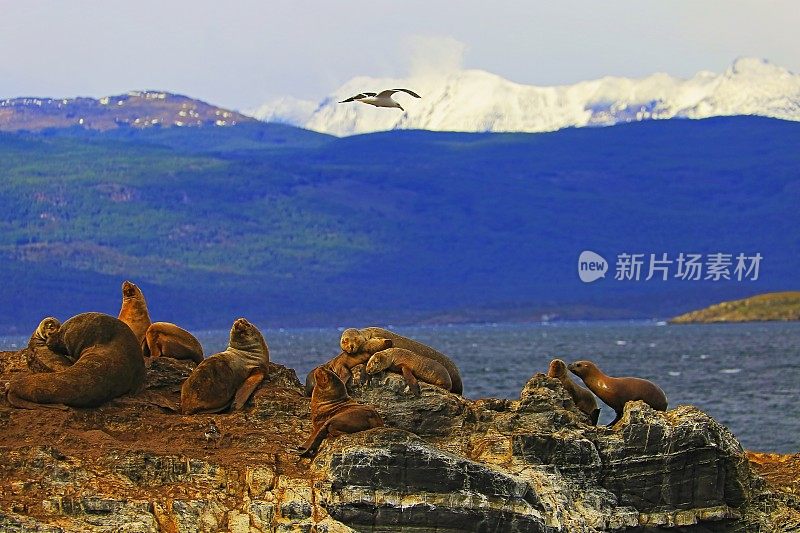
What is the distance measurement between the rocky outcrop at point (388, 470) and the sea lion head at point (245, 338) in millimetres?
595

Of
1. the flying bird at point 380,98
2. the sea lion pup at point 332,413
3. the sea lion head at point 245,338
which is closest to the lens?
the sea lion pup at point 332,413

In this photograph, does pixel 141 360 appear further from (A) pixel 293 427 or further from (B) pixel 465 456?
(B) pixel 465 456

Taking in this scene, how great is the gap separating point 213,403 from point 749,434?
25.4m

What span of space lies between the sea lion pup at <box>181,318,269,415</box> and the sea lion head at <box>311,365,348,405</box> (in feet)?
4.49

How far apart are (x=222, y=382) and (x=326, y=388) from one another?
1.71m

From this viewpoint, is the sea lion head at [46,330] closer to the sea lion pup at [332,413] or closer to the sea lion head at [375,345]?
the sea lion pup at [332,413]

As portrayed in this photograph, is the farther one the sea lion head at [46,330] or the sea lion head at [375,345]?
the sea lion head at [375,345]

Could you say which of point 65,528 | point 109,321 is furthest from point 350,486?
point 109,321

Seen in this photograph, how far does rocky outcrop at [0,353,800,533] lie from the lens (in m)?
16.3

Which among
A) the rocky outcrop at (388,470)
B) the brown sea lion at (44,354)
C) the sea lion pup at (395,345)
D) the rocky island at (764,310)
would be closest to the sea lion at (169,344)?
the rocky outcrop at (388,470)

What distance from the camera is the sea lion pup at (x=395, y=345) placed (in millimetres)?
19703

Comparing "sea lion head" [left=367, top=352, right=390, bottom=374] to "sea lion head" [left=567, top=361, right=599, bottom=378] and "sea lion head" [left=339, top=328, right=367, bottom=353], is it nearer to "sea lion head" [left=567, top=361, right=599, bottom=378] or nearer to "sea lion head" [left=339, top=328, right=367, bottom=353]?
"sea lion head" [left=339, top=328, right=367, bottom=353]

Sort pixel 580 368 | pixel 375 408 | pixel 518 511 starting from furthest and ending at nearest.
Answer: pixel 580 368, pixel 375 408, pixel 518 511

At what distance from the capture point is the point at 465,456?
1738 cm
